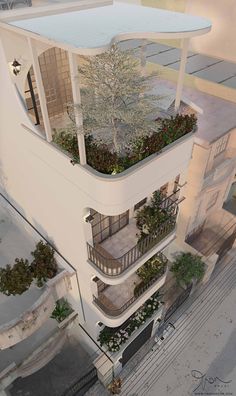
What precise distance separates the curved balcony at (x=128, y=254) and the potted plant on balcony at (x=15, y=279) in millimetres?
3842

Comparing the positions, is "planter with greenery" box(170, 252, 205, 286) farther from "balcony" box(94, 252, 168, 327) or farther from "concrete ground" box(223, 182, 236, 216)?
"concrete ground" box(223, 182, 236, 216)

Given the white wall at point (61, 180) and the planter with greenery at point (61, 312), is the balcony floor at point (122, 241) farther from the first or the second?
the planter with greenery at point (61, 312)

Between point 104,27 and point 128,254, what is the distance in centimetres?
862

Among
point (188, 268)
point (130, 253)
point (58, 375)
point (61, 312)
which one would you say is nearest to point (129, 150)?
point (130, 253)

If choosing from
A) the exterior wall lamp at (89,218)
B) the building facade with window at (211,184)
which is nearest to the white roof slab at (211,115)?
the building facade with window at (211,184)

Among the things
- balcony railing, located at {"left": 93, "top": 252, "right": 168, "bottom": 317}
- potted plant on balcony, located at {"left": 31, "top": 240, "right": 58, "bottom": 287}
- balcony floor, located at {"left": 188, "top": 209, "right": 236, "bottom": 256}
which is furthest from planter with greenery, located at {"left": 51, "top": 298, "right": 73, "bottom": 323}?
balcony floor, located at {"left": 188, "top": 209, "right": 236, "bottom": 256}

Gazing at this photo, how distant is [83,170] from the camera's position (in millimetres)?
10383

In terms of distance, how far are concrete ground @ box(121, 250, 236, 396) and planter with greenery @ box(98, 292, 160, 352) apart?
12.7 ft

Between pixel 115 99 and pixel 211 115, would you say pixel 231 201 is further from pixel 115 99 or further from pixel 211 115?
pixel 115 99

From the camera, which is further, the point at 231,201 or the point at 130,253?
the point at 231,201

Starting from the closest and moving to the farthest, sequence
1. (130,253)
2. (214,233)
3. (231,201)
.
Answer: (130,253) → (214,233) → (231,201)

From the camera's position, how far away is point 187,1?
81.1 feet

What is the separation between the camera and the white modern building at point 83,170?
9.59 meters

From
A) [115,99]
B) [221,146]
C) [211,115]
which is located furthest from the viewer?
[221,146]
